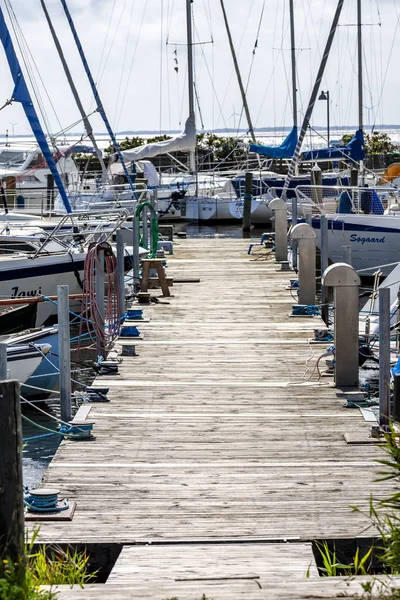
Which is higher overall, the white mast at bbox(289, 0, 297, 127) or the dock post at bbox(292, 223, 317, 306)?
the white mast at bbox(289, 0, 297, 127)

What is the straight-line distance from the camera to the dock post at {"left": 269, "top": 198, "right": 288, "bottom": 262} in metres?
19.5

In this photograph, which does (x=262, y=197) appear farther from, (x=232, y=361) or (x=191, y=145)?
(x=232, y=361)

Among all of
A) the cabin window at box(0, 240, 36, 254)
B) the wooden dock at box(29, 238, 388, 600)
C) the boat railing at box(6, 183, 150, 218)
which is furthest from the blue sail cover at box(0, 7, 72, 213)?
the boat railing at box(6, 183, 150, 218)

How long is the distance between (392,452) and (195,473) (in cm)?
296

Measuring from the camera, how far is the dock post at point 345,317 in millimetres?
9633

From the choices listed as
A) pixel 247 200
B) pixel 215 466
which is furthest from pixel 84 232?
pixel 247 200

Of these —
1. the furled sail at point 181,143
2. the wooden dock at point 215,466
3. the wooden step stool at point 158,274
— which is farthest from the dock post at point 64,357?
the furled sail at point 181,143

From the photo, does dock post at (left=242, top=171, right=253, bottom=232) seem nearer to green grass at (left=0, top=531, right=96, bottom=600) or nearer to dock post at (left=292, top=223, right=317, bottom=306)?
dock post at (left=292, top=223, right=317, bottom=306)

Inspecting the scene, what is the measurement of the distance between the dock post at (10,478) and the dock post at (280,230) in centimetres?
1496

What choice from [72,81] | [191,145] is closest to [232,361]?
[72,81]

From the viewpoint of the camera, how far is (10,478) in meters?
4.71

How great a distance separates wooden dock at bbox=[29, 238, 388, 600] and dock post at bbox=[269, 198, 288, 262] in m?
6.93

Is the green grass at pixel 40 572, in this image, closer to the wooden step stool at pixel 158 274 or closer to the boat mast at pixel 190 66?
the wooden step stool at pixel 158 274

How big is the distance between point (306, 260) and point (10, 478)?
10267 mm
